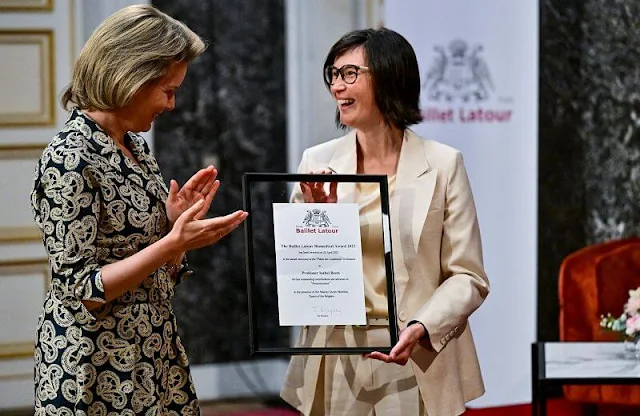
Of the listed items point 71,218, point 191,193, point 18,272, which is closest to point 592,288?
point 18,272

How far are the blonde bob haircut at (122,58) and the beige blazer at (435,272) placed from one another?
2.15 feet

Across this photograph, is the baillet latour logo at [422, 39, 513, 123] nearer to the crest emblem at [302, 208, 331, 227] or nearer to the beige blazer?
the beige blazer

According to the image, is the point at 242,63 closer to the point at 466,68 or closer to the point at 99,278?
the point at 466,68

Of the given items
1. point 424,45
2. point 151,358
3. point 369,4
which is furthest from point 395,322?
point 369,4

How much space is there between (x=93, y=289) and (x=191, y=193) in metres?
0.41

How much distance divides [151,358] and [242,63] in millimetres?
3793

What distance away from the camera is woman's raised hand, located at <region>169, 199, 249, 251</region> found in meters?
2.21

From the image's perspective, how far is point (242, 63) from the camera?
5898 millimetres

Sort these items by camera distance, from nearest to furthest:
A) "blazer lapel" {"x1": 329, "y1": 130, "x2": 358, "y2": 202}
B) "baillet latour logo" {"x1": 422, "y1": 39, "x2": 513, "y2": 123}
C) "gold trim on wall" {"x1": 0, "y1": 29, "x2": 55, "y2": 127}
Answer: "blazer lapel" {"x1": 329, "y1": 130, "x2": 358, "y2": 202} < "gold trim on wall" {"x1": 0, "y1": 29, "x2": 55, "y2": 127} < "baillet latour logo" {"x1": 422, "y1": 39, "x2": 513, "y2": 123}

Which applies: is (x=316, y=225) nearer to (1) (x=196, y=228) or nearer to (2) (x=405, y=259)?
(2) (x=405, y=259)

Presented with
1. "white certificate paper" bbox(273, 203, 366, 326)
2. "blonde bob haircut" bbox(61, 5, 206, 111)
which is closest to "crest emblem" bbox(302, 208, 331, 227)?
"white certificate paper" bbox(273, 203, 366, 326)

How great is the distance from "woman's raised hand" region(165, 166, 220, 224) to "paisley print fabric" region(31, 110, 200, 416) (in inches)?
3.1

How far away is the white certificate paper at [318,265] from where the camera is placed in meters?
2.60

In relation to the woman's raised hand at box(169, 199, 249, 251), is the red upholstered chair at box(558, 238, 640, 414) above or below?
below
